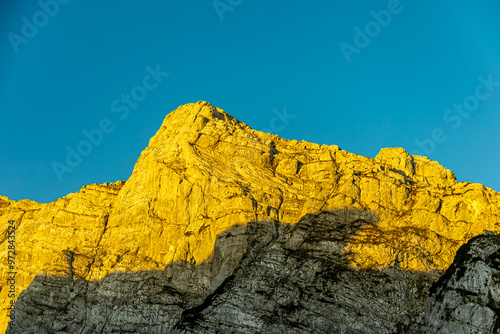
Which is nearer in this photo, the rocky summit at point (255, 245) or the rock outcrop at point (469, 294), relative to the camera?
the rock outcrop at point (469, 294)

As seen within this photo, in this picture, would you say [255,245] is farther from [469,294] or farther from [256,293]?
[469,294]

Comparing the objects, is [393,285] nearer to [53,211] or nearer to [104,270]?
[104,270]

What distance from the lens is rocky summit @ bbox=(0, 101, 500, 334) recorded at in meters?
134

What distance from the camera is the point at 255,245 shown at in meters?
153

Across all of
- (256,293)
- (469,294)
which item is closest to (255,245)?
(256,293)

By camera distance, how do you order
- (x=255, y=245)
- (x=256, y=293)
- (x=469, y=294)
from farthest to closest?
(x=255, y=245) → (x=256, y=293) → (x=469, y=294)

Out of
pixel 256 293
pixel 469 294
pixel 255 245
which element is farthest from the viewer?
pixel 255 245

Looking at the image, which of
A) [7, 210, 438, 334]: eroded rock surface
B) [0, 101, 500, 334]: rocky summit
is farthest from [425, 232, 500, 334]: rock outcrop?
[7, 210, 438, 334]: eroded rock surface

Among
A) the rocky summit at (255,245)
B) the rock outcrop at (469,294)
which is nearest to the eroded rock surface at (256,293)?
the rocky summit at (255,245)

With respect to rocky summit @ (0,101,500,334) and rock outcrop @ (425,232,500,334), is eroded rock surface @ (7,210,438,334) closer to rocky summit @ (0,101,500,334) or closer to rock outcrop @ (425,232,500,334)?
rocky summit @ (0,101,500,334)

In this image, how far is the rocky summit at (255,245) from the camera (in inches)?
5295

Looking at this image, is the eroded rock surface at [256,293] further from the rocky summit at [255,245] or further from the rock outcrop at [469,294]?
the rock outcrop at [469,294]

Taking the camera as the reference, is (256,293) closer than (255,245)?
Yes

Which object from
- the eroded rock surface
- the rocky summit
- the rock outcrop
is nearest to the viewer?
the rock outcrop
